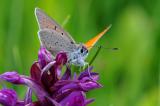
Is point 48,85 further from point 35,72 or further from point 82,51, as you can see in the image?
point 82,51

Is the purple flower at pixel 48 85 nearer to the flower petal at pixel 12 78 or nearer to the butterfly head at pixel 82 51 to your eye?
the flower petal at pixel 12 78

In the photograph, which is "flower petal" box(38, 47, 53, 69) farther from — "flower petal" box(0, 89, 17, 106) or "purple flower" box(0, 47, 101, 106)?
"flower petal" box(0, 89, 17, 106)

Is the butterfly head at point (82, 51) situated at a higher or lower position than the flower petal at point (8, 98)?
higher

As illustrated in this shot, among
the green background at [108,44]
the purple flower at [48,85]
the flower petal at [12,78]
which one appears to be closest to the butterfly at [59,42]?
the purple flower at [48,85]

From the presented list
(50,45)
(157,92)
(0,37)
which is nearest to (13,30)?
(0,37)

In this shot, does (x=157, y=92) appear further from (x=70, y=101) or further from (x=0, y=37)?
(x=70, y=101)

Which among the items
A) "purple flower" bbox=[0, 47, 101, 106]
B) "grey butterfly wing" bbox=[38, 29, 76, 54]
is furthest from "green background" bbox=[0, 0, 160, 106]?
"purple flower" bbox=[0, 47, 101, 106]
